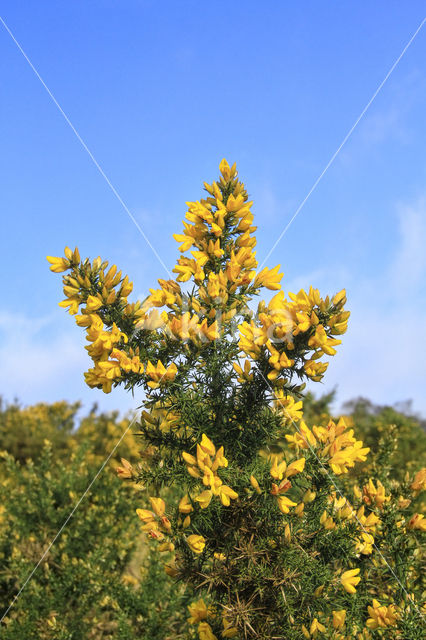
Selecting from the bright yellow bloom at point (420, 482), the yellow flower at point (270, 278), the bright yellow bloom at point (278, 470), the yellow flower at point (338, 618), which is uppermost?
the yellow flower at point (270, 278)

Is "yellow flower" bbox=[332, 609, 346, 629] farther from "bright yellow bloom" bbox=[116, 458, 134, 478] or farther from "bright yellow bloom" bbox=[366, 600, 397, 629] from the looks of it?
"bright yellow bloom" bbox=[116, 458, 134, 478]

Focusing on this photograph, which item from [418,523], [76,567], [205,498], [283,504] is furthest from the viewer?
[76,567]

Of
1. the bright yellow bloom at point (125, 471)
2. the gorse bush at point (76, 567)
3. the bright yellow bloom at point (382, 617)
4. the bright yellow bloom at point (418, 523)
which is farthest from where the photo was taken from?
the gorse bush at point (76, 567)

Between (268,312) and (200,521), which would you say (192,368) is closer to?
(268,312)

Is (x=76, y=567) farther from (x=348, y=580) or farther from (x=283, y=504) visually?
(x=283, y=504)

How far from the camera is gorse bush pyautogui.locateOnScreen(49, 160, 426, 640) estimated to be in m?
1.98

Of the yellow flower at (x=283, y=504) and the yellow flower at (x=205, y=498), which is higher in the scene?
the yellow flower at (x=283, y=504)

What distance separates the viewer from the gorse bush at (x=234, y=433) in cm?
198

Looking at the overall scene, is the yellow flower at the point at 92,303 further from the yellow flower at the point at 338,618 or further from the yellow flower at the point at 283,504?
the yellow flower at the point at 338,618

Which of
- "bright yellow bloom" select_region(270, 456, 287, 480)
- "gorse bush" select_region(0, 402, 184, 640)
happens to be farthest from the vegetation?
"gorse bush" select_region(0, 402, 184, 640)

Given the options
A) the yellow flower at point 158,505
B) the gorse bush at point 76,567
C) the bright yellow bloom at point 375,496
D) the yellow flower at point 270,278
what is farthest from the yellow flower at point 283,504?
the gorse bush at point 76,567

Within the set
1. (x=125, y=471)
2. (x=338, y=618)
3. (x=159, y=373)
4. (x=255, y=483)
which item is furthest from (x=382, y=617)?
(x=159, y=373)

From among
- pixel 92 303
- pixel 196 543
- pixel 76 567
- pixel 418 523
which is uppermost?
pixel 418 523

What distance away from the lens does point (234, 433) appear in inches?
85.6
